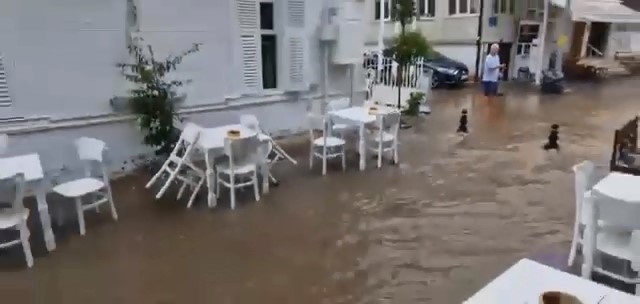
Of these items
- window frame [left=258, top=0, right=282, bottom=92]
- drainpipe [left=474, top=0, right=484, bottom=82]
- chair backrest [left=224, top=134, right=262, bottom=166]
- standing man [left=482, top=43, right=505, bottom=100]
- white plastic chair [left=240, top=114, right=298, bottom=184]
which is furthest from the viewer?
drainpipe [left=474, top=0, right=484, bottom=82]

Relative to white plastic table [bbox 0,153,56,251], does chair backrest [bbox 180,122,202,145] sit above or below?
above

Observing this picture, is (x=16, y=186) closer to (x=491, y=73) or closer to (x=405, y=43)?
(x=405, y=43)

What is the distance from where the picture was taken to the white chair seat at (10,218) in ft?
13.8

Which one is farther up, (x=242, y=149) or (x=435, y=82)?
(x=242, y=149)

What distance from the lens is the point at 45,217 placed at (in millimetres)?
4531

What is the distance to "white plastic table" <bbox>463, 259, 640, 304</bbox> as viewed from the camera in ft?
7.57

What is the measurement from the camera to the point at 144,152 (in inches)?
287

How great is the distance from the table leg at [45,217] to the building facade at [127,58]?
6.81ft

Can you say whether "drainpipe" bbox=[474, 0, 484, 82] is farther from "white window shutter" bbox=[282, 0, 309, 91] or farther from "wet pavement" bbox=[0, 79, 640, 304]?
"wet pavement" bbox=[0, 79, 640, 304]

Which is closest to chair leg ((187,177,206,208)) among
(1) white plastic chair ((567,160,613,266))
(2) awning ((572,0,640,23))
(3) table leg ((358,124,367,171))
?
(3) table leg ((358,124,367,171))

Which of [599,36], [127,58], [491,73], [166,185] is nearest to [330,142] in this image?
[166,185]

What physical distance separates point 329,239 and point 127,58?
377 cm

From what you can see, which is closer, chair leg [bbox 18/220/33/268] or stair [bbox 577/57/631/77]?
chair leg [bbox 18/220/33/268]

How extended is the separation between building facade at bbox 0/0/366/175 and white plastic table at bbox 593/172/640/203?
5.41m
